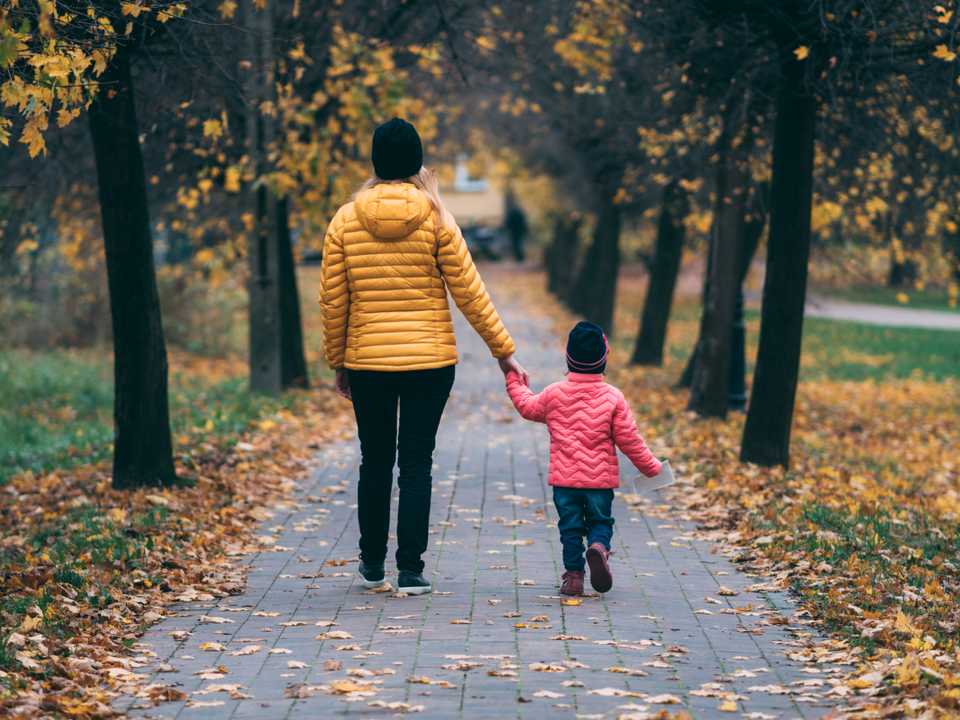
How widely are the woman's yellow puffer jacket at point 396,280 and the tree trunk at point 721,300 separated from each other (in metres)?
8.35

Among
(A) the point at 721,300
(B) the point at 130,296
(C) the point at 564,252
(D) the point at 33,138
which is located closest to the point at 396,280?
(D) the point at 33,138

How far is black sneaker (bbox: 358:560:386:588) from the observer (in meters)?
7.01

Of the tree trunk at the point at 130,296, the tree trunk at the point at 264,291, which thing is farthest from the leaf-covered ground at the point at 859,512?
the tree trunk at the point at 264,291

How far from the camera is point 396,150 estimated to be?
260 inches

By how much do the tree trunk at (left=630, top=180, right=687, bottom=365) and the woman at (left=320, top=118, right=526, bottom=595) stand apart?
14.2 meters

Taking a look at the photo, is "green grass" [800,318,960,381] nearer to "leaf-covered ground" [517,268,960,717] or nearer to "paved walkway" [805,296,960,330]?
"paved walkway" [805,296,960,330]

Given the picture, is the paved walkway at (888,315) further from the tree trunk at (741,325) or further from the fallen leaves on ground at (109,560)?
the fallen leaves on ground at (109,560)

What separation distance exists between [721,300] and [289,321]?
19.1 feet

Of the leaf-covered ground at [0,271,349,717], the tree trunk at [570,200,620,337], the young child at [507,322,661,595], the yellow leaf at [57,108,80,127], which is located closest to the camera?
the leaf-covered ground at [0,271,349,717]

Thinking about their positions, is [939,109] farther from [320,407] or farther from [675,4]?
[320,407]

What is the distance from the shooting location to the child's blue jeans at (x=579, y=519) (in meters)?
6.88

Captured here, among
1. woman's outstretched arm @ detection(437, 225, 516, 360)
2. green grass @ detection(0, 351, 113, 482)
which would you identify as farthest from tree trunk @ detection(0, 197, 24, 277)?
woman's outstretched arm @ detection(437, 225, 516, 360)

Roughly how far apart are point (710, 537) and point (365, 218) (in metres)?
3.49

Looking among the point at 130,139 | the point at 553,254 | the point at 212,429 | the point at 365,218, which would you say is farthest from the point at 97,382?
the point at 553,254
